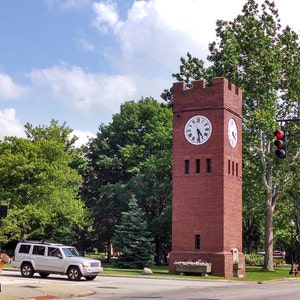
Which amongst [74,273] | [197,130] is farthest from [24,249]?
[197,130]

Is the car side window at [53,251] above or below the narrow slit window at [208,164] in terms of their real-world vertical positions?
below

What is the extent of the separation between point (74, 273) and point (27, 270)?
288 cm

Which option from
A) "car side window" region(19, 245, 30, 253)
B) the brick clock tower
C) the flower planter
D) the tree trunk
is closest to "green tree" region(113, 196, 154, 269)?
the brick clock tower

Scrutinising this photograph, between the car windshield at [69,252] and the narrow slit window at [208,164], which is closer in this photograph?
the car windshield at [69,252]

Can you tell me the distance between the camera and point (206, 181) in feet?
135

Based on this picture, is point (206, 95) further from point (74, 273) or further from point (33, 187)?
point (33, 187)

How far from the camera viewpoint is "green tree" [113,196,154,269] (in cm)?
4950

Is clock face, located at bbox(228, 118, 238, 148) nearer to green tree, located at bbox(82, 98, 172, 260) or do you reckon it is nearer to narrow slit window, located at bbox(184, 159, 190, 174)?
narrow slit window, located at bbox(184, 159, 190, 174)

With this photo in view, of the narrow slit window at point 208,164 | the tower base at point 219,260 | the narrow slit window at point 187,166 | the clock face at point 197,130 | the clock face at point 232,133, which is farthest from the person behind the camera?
the clock face at point 232,133

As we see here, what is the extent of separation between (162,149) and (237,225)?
24255 millimetres

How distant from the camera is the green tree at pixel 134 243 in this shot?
4950 cm

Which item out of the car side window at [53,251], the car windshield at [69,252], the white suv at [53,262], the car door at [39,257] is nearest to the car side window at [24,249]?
the white suv at [53,262]

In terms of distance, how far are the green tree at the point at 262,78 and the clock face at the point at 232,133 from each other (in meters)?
6.26

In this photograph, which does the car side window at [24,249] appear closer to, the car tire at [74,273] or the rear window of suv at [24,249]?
the rear window of suv at [24,249]
